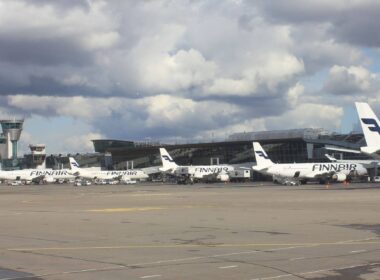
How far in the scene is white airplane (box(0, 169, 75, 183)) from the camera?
496 ft

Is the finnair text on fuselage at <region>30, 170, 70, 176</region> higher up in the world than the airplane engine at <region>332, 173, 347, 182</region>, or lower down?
higher up

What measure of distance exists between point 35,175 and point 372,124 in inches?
4239

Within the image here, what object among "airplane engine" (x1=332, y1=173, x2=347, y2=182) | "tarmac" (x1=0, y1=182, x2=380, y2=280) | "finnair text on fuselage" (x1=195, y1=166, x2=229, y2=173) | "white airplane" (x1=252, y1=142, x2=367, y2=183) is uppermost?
"finnair text on fuselage" (x1=195, y1=166, x2=229, y2=173)

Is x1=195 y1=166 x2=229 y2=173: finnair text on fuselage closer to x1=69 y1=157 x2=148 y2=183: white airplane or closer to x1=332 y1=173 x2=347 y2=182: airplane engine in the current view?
x1=69 y1=157 x2=148 y2=183: white airplane

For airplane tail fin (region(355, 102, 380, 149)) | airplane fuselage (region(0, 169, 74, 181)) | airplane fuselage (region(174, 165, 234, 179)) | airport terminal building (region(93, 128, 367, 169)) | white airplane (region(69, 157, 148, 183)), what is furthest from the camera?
airport terminal building (region(93, 128, 367, 169))

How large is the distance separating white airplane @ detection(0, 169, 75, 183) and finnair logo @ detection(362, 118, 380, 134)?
9883cm

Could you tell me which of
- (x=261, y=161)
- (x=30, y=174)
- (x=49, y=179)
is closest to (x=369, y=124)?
(x=261, y=161)

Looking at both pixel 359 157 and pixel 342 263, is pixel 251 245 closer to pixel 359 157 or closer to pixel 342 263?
pixel 342 263

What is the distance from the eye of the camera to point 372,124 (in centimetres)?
6669

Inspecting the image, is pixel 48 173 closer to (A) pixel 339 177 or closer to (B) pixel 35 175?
(B) pixel 35 175

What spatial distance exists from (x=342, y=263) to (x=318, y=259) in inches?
31.2

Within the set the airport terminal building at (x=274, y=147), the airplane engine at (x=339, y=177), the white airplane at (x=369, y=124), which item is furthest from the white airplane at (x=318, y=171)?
the airport terminal building at (x=274, y=147)

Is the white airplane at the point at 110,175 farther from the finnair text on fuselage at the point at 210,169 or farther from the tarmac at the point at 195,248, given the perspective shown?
the tarmac at the point at 195,248

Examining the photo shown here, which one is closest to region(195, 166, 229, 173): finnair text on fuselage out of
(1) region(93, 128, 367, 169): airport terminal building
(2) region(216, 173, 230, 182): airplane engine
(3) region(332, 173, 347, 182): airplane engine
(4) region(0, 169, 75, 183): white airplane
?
(2) region(216, 173, 230, 182): airplane engine
